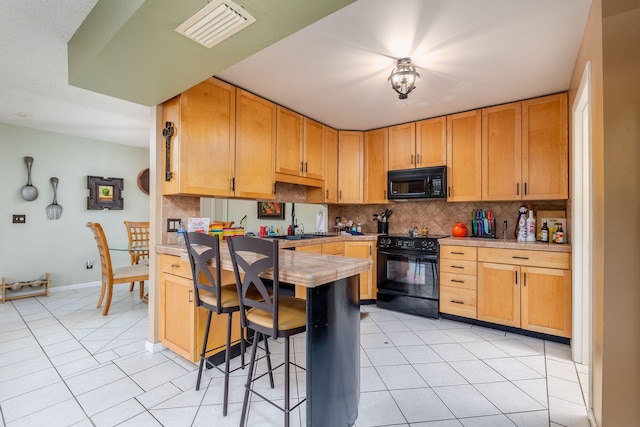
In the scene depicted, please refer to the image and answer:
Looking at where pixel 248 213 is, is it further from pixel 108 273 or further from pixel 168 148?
pixel 108 273

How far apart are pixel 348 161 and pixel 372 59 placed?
196cm

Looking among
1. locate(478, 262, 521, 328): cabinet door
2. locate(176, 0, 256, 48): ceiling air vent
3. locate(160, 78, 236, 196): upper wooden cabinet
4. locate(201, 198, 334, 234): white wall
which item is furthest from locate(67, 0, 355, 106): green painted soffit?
locate(478, 262, 521, 328): cabinet door

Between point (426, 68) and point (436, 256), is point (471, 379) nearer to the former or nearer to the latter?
point (436, 256)

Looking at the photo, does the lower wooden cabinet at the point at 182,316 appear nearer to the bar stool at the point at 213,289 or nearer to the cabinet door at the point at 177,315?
the cabinet door at the point at 177,315

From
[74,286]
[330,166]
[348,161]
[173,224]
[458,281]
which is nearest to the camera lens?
[173,224]

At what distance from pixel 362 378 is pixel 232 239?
55.9 inches

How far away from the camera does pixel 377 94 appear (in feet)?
9.60

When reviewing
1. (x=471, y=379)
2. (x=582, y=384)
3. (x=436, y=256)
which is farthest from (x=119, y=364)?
(x=582, y=384)

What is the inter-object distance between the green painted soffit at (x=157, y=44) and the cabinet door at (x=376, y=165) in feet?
8.52

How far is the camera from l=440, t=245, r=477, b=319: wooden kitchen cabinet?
10.0 ft

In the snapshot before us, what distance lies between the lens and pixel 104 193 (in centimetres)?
471

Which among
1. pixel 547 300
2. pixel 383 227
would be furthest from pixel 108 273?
pixel 547 300

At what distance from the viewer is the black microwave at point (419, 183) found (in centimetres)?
348

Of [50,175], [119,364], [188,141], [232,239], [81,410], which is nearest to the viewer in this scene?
[232,239]
